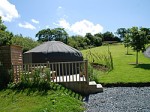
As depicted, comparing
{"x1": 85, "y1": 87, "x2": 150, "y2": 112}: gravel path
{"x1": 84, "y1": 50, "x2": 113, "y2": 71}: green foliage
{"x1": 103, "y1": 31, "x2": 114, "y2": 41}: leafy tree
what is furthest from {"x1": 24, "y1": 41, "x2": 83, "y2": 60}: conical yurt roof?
{"x1": 103, "y1": 31, "x2": 114, "y2": 41}: leafy tree

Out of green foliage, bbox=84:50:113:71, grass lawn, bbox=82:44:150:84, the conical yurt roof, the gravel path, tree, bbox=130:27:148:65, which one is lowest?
the gravel path

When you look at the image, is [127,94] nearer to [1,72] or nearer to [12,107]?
[12,107]

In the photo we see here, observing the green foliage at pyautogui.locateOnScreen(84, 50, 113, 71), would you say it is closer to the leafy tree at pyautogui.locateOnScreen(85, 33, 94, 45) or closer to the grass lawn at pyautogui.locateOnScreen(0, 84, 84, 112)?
the grass lawn at pyautogui.locateOnScreen(0, 84, 84, 112)

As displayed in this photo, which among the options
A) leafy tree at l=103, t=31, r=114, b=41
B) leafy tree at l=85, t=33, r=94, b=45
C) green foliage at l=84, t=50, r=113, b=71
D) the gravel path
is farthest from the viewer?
leafy tree at l=103, t=31, r=114, b=41

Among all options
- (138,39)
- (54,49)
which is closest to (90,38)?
(138,39)

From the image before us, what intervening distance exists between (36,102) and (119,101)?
9.74 feet

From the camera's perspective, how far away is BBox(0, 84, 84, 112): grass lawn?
6.82 metres

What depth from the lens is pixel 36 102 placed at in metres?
7.70

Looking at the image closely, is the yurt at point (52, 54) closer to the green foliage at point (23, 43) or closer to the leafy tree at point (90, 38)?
the green foliage at point (23, 43)

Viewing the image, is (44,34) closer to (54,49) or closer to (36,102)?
(54,49)

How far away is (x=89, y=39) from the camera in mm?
76938

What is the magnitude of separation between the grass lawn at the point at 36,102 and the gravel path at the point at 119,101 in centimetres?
58

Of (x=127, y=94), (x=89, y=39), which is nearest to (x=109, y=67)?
(x=127, y=94)

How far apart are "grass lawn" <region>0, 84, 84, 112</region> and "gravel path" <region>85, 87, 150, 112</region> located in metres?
0.58
